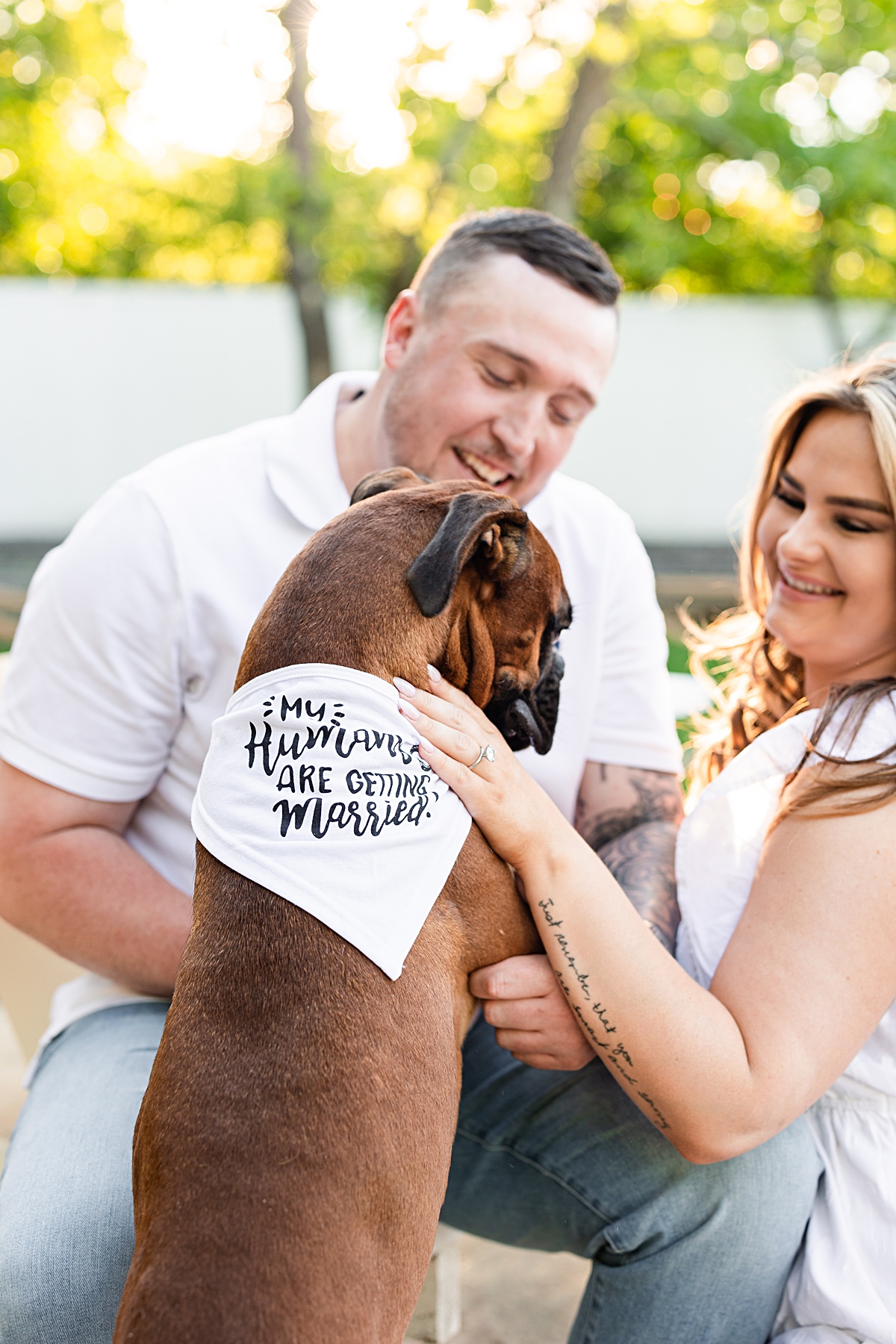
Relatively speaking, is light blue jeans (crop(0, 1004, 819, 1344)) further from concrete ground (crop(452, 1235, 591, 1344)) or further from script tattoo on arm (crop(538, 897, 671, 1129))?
concrete ground (crop(452, 1235, 591, 1344))

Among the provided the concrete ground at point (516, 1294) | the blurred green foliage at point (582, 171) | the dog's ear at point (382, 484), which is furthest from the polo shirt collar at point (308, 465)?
the blurred green foliage at point (582, 171)

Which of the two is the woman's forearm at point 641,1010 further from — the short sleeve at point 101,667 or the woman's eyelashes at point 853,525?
the short sleeve at point 101,667

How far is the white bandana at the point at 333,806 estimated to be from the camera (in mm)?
2061

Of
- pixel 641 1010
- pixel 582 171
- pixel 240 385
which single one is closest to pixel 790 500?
pixel 641 1010

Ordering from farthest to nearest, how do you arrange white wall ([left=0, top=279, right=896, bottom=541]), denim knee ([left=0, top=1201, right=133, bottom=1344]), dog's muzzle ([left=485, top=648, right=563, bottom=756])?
1. white wall ([left=0, top=279, right=896, bottom=541])
2. dog's muzzle ([left=485, top=648, right=563, bottom=756])
3. denim knee ([left=0, top=1201, right=133, bottom=1344])

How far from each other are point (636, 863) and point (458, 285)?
170cm

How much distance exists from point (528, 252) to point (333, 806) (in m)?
1.97

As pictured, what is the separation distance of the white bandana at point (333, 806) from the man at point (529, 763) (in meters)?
0.42

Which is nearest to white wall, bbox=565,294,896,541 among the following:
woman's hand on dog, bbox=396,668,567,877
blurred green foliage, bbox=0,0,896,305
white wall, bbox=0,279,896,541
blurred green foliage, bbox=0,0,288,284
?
white wall, bbox=0,279,896,541

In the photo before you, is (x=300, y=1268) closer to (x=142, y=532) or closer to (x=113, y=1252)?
(x=113, y=1252)

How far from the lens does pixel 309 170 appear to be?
14719mm

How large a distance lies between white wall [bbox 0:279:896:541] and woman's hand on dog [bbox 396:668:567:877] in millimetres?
16928

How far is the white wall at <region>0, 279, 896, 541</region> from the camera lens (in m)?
18.9

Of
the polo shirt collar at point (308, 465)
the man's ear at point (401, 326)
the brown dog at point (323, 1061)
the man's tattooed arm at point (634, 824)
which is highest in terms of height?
the man's ear at point (401, 326)
